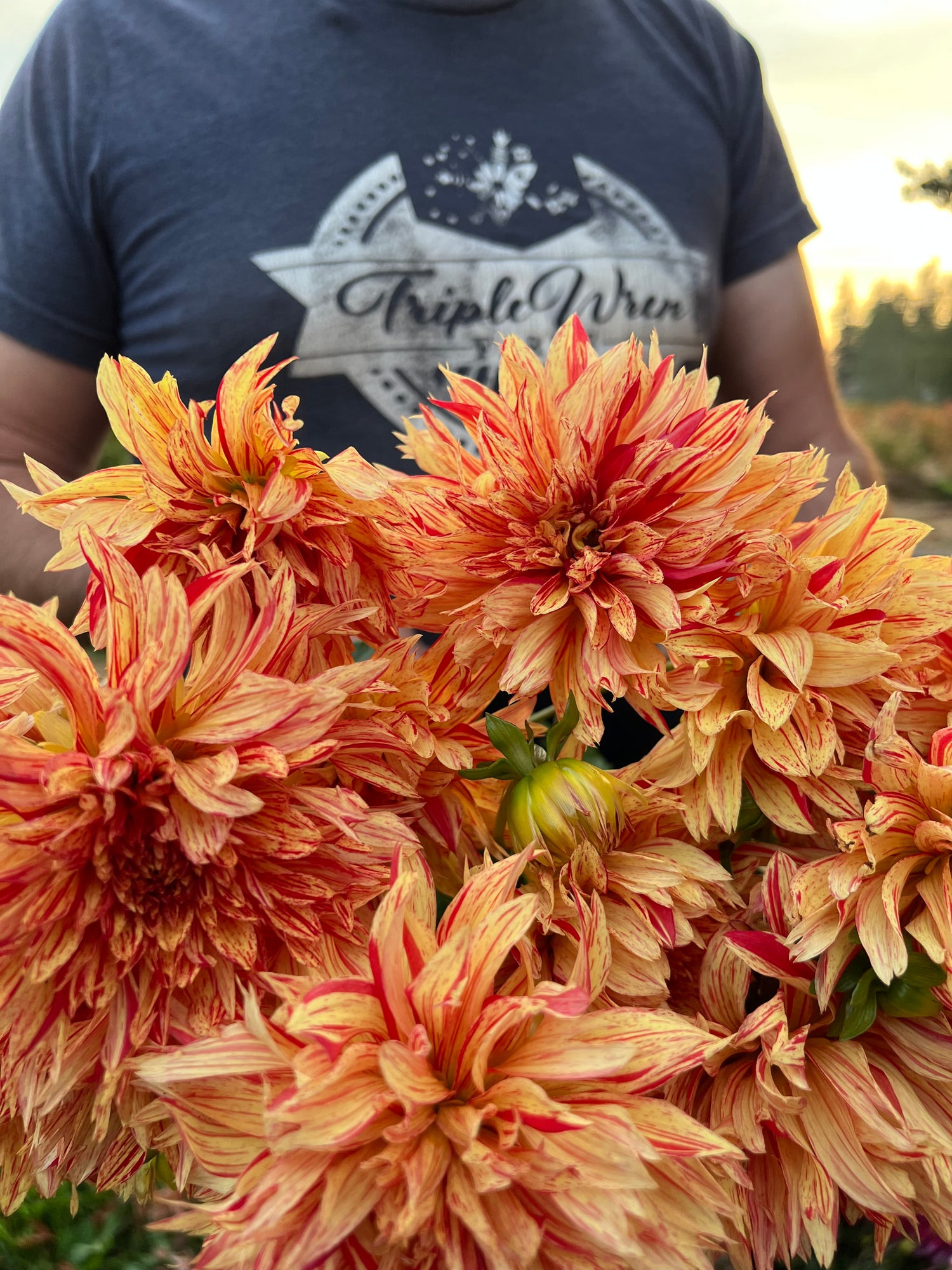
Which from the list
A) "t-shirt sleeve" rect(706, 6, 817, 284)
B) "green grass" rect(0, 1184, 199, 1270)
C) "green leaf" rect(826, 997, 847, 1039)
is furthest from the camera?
"t-shirt sleeve" rect(706, 6, 817, 284)

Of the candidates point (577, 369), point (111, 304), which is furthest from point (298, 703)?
point (111, 304)

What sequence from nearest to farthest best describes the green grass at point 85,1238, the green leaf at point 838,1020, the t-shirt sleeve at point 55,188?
the green leaf at point 838,1020 < the green grass at point 85,1238 < the t-shirt sleeve at point 55,188

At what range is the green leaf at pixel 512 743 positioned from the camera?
370mm

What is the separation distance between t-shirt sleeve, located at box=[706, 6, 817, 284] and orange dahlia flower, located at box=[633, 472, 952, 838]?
4.02ft

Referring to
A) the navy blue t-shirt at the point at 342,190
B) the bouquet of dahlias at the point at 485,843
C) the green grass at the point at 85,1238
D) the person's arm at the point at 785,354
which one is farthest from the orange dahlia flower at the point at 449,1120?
the person's arm at the point at 785,354

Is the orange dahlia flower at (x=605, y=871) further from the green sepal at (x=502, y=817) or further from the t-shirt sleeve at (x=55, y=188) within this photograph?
the t-shirt sleeve at (x=55, y=188)

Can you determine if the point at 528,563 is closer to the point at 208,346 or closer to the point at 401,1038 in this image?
the point at 401,1038

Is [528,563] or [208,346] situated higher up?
[528,563]

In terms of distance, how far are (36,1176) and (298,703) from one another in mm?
195

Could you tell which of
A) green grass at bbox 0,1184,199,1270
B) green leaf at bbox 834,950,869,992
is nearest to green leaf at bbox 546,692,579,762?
green leaf at bbox 834,950,869,992

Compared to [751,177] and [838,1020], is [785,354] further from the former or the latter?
[838,1020]

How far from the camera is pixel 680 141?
4.35 ft

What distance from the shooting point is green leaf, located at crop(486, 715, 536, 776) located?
0.37 m

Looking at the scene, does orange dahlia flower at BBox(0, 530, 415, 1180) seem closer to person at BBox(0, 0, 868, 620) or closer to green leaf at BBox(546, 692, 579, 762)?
green leaf at BBox(546, 692, 579, 762)
